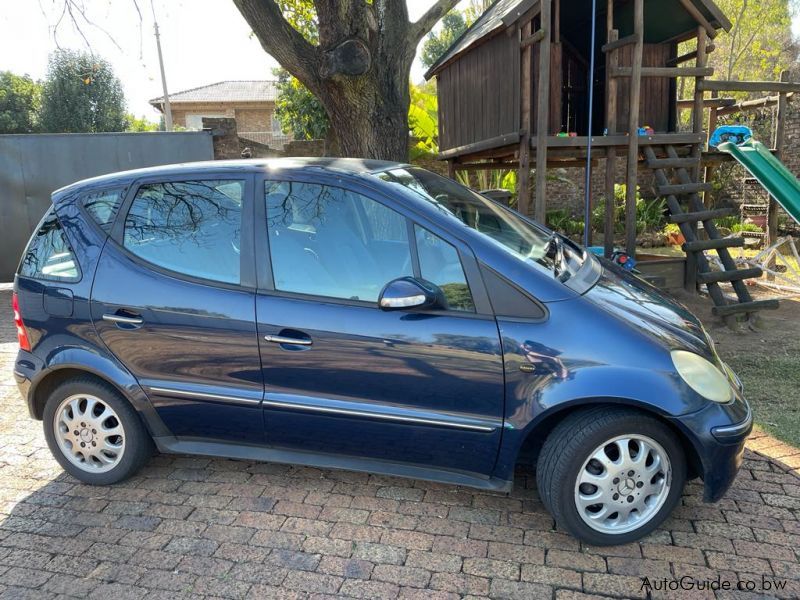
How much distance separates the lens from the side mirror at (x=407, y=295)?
276 cm

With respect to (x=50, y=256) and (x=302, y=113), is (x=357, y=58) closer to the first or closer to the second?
(x=50, y=256)

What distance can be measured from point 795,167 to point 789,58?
2176 centimetres

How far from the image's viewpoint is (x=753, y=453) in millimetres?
3756

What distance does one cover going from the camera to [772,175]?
24.3ft

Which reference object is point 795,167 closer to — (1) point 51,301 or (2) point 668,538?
(2) point 668,538

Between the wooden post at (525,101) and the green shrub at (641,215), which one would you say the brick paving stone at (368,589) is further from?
the green shrub at (641,215)

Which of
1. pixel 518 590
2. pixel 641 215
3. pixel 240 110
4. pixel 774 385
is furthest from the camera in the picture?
pixel 240 110

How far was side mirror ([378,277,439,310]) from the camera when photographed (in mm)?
2764

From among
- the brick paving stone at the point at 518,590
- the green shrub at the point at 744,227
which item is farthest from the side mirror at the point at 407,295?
the green shrub at the point at 744,227

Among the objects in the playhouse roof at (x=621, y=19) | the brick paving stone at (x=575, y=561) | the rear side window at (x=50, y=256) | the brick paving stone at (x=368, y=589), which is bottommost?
the brick paving stone at (x=575, y=561)

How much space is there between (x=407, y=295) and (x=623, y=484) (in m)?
1.35

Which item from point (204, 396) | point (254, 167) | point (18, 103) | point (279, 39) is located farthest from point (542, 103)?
point (18, 103)

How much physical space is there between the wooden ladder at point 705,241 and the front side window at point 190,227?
5.41m

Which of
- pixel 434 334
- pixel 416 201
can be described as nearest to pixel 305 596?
pixel 434 334
